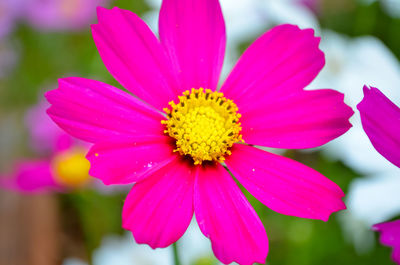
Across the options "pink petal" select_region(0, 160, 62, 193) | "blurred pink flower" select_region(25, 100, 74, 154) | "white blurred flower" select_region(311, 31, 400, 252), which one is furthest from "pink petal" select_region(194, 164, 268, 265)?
"blurred pink flower" select_region(25, 100, 74, 154)

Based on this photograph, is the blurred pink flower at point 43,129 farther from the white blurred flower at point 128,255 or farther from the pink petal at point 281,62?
the pink petal at point 281,62

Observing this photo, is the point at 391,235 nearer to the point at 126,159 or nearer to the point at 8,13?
the point at 126,159

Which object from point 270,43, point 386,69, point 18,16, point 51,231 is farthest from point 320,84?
point 18,16

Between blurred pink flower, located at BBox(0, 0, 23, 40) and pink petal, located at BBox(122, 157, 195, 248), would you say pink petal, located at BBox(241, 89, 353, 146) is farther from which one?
blurred pink flower, located at BBox(0, 0, 23, 40)

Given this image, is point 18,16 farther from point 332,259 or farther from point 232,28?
point 332,259

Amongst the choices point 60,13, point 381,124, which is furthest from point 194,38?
point 60,13

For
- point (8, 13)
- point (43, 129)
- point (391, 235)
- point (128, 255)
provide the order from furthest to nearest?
1. point (8, 13)
2. point (43, 129)
3. point (128, 255)
4. point (391, 235)
